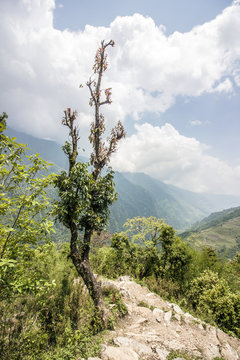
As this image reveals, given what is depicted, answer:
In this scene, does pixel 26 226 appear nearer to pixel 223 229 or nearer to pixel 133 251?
pixel 133 251

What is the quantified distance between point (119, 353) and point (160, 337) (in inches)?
79.5

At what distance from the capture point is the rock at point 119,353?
13.4 feet

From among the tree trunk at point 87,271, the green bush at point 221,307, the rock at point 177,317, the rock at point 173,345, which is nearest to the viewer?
the rock at point 173,345

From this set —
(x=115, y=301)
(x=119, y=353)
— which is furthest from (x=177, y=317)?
(x=119, y=353)

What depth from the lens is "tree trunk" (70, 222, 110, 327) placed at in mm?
6148

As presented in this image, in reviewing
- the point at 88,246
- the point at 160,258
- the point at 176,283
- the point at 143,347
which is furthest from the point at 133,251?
the point at 143,347

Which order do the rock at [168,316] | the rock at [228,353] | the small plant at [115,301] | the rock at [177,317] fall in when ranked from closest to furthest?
the rock at [228,353], the small plant at [115,301], the rock at [168,316], the rock at [177,317]

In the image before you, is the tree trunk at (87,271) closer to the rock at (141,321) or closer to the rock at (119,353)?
the rock at (141,321)

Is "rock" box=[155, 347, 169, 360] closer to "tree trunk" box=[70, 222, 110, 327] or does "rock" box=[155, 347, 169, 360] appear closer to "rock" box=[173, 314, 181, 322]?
"tree trunk" box=[70, 222, 110, 327]

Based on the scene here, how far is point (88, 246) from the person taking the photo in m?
6.89

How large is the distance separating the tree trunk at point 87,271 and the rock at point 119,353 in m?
1.59

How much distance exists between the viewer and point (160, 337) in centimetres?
546

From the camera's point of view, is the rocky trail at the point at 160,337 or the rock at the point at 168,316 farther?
the rock at the point at 168,316

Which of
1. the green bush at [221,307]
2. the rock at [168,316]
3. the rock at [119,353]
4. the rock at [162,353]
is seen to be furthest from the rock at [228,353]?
the rock at [119,353]
